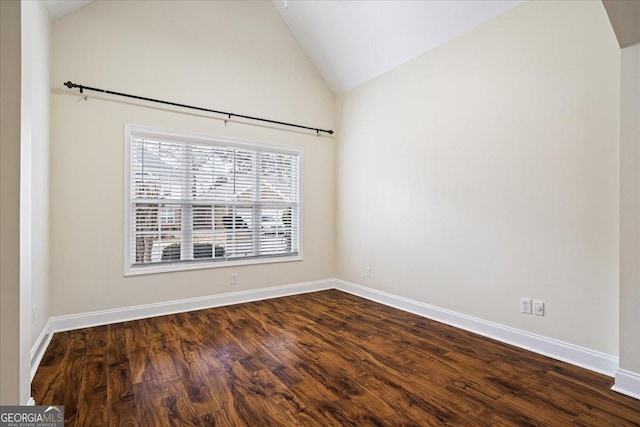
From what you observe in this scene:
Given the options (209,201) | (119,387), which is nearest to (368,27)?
(209,201)

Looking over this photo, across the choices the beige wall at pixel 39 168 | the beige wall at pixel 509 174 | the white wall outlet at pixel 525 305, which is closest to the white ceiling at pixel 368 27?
the beige wall at pixel 509 174

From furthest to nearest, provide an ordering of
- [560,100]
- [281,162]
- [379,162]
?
1. [281,162]
2. [379,162]
3. [560,100]

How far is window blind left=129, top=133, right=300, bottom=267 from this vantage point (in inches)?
142

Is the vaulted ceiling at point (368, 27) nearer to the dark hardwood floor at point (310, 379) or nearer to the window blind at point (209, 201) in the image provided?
the window blind at point (209, 201)

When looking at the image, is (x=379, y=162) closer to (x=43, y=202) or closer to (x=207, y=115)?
(x=207, y=115)

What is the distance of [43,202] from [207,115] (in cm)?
187

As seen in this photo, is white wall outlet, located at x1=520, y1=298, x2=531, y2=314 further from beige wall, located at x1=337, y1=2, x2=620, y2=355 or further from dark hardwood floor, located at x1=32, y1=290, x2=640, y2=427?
dark hardwood floor, located at x1=32, y1=290, x2=640, y2=427

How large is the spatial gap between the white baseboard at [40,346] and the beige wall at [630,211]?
3.95 m

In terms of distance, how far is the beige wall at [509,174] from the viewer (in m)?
2.40

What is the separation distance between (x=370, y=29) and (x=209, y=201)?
2827mm

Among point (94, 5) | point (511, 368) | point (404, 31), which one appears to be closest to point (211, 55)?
point (94, 5)

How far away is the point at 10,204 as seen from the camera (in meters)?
1.54

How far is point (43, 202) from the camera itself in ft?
9.29

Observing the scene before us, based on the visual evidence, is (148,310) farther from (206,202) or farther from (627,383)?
(627,383)
